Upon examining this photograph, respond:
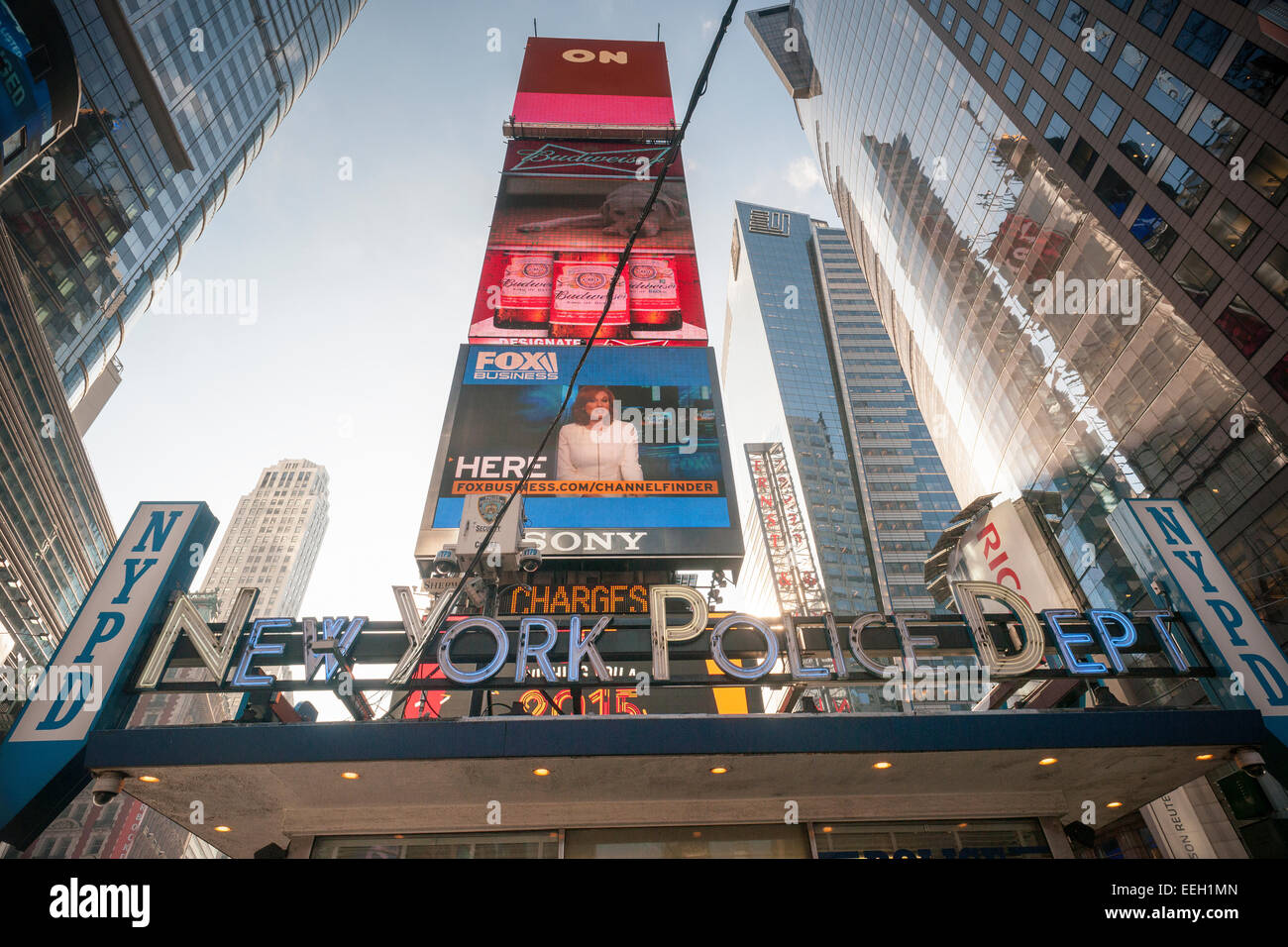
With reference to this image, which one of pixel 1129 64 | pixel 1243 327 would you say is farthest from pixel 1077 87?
pixel 1243 327

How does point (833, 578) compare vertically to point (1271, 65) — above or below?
above

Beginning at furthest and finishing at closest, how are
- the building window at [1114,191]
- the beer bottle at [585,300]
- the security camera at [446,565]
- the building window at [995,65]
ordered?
the building window at [995,65] < the building window at [1114,191] < the beer bottle at [585,300] < the security camera at [446,565]

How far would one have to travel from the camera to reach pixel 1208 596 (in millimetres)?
10938

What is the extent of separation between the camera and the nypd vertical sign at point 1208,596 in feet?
31.7

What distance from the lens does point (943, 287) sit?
211 ft

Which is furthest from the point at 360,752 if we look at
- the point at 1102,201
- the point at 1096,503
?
the point at 1102,201

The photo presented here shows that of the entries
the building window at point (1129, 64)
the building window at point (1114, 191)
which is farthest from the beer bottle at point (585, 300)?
the building window at point (1129, 64)

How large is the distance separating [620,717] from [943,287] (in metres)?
66.4

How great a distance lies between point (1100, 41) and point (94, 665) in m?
59.8

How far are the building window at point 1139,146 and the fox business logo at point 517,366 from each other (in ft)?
135

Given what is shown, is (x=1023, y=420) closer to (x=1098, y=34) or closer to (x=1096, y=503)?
(x=1096, y=503)

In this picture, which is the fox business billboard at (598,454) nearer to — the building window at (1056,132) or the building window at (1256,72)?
the building window at (1256,72)
